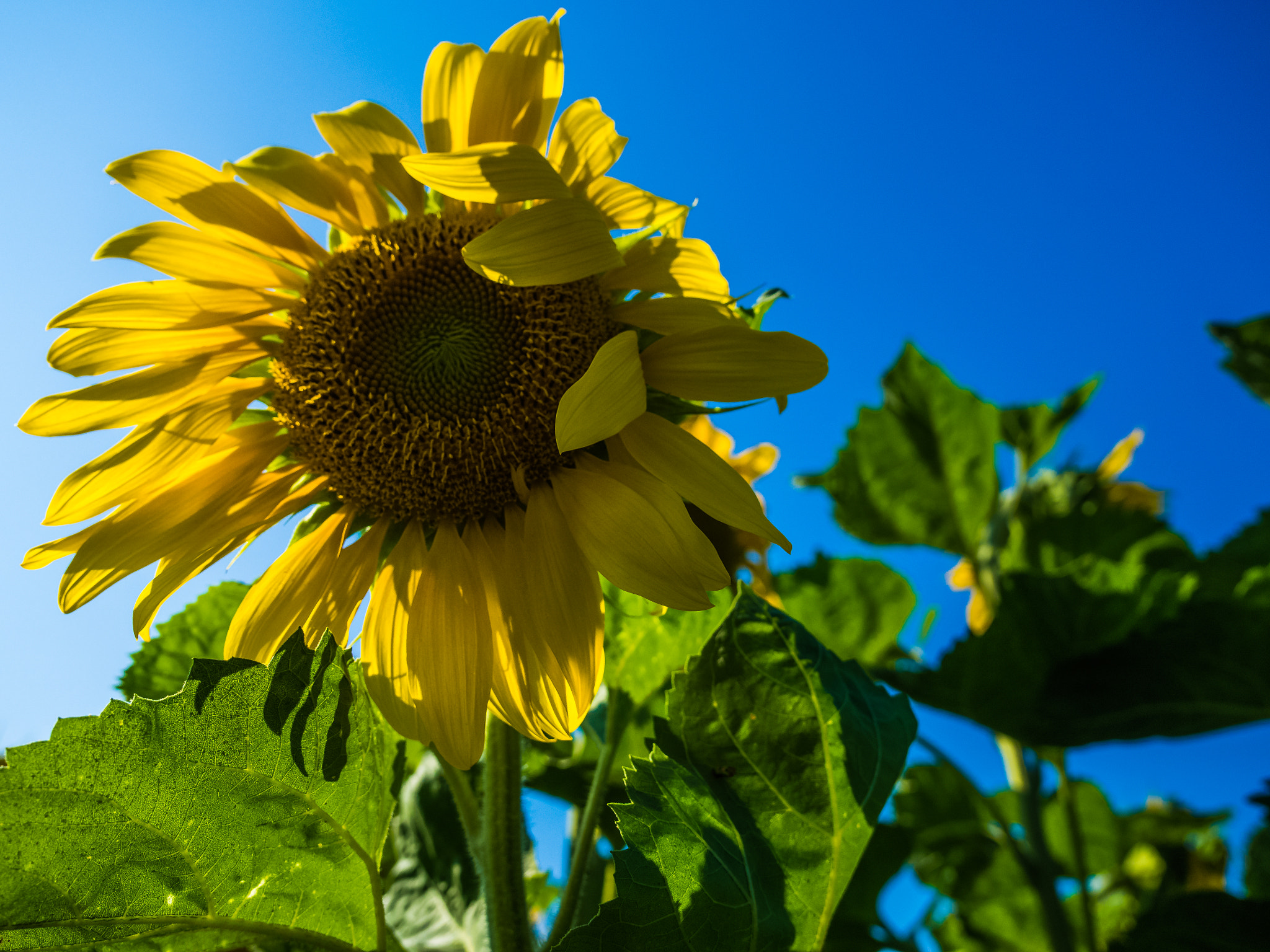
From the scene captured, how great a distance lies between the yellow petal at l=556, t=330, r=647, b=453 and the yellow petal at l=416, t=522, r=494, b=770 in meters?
0.19

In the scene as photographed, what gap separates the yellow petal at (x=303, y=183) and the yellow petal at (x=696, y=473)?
1.18 feet

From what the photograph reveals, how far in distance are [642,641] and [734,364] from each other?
33cm

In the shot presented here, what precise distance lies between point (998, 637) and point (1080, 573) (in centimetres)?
18

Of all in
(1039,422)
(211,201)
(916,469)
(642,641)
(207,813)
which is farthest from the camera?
(1039,422)

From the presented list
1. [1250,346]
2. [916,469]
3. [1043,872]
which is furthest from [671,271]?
[1250,346]

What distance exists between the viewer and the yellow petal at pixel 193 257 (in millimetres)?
788

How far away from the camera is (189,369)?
0.83 meters

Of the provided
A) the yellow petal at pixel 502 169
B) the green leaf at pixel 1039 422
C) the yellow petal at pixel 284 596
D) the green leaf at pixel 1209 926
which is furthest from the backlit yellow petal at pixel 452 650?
the green leaf at pixel 1039 422

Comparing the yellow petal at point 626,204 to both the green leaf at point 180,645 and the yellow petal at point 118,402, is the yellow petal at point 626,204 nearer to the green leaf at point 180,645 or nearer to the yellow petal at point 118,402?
the yellow petal at point 118,402

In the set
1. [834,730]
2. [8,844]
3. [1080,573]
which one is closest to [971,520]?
[1080,573]

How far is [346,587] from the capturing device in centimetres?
82

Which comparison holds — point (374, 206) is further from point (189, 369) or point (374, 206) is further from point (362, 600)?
point (362, 600)

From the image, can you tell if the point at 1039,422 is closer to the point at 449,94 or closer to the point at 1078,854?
the point at 1078,854

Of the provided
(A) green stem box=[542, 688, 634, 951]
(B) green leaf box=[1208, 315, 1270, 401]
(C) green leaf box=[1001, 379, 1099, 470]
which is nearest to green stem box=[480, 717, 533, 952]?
(A) green stem box=[542, 688, 634, 951]
